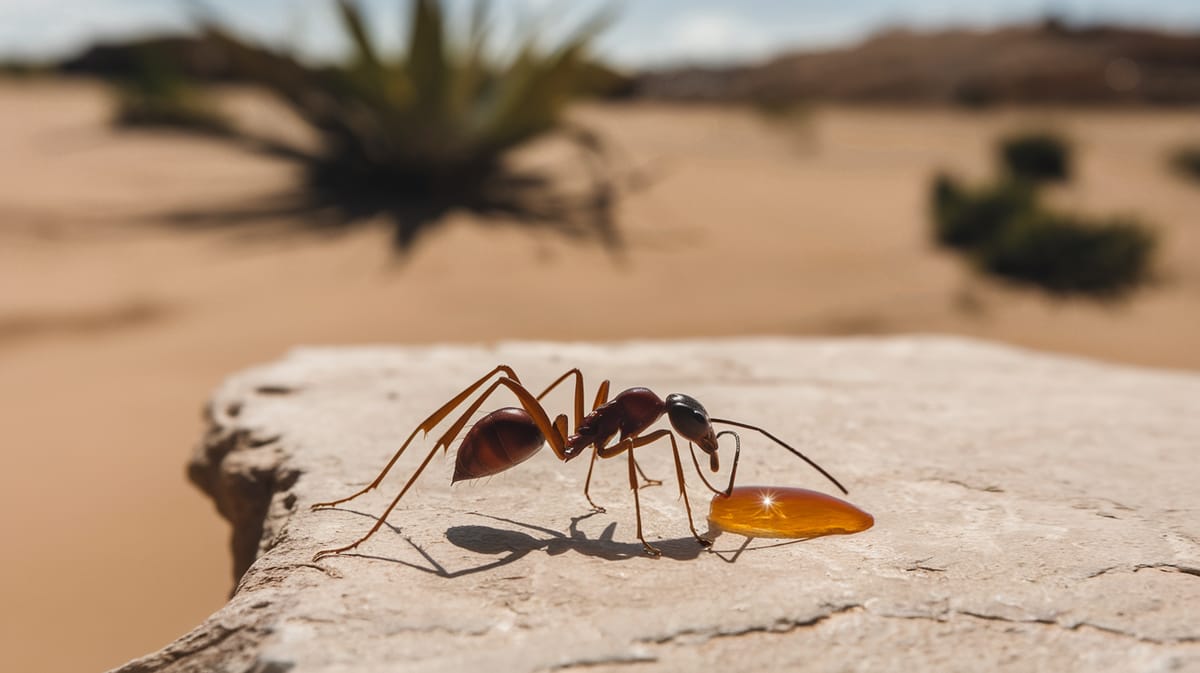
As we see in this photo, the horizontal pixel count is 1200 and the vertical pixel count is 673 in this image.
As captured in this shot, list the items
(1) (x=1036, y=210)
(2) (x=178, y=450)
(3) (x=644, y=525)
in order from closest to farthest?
(3) (x=644, y=525), (2) (x=178, y=450), (1) (x=1036, y=210)

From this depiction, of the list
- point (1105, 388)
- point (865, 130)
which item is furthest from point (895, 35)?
point (1105, 388)

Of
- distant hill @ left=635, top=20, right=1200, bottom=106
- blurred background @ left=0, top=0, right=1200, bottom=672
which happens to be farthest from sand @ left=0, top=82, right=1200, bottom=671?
distant hill @ left=635, top=20, right=1200, bottom=106

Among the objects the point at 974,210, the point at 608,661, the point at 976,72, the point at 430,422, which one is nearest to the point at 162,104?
the point at 974,210

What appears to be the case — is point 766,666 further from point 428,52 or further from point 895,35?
point 895,35

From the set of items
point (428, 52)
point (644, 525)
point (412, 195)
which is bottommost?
point (644, 525)

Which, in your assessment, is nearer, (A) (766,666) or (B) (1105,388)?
(A) (766,666)

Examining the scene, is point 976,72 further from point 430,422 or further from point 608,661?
point 608,661
